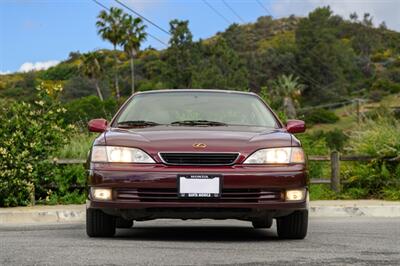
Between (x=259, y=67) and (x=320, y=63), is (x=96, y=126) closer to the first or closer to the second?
(x=259, y=67)

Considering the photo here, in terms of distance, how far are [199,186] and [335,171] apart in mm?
7323

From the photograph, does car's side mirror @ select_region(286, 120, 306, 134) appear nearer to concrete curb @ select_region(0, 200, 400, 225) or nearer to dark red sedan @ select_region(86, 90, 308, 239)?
dark red sedan @ select_region(86, 90, 308, 239)

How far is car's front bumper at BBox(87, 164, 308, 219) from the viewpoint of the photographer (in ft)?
21.4

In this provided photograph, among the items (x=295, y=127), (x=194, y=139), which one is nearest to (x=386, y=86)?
(x=295, y=127)

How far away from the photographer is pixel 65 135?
12992 mm

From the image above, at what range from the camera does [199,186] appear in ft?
21.4

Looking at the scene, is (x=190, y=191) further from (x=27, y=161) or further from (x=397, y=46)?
(x=397, y=46)

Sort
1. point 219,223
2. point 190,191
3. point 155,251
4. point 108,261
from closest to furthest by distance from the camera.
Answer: point 108,261
point 155,251
point 190,191
point 219,223

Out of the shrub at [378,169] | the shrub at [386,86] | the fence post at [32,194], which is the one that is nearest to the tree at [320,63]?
the shrub at [386,86]

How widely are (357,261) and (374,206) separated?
617 cm

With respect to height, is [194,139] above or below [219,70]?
below

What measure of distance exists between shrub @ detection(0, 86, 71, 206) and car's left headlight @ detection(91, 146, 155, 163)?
5109mm

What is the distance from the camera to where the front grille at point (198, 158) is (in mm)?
6570

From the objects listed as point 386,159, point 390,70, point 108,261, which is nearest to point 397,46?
point 390,70
